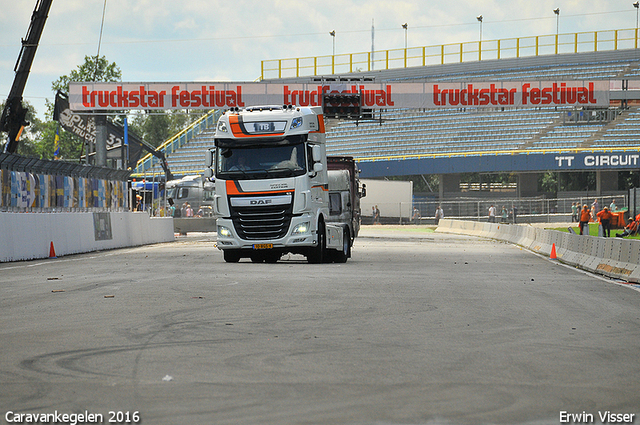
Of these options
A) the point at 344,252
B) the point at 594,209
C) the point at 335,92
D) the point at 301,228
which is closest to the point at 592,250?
the point at 344,252

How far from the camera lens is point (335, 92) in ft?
135

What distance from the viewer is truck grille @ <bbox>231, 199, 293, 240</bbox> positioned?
19500 millimetres

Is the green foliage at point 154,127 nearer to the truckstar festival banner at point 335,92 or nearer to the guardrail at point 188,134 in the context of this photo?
the guardrail at point 188,134

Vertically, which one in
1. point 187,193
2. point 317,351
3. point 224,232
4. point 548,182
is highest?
point 548,182

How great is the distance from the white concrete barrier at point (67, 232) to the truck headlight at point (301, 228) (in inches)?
280

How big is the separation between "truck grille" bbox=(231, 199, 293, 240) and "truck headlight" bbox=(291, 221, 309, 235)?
0.18 metres

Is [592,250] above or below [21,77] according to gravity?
below

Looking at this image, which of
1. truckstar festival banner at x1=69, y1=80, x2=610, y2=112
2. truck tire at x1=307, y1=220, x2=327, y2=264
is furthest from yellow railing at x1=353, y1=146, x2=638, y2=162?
truck tire at x1=307, y1=220, x2=327, y2=264

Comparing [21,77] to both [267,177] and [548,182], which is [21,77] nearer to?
[267,177]

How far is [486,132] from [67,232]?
47.7 metres

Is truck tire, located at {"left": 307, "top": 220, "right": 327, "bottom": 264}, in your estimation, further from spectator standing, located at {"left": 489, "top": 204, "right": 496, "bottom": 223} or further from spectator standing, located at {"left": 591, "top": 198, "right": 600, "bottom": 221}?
spectator standing, located at {"left": 489, "top": 204, "right": 496, "bottom": 223}

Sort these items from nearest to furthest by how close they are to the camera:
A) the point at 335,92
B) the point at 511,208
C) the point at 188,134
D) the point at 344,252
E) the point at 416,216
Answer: the point at 344,252 → the point at 335,92 → the point at 511,208 → the point at 416,216 → the point at 188,134

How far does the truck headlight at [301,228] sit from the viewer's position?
1956 cm

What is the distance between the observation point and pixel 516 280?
15805 millimetres
